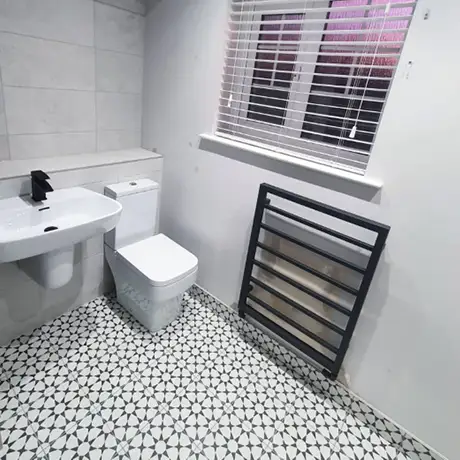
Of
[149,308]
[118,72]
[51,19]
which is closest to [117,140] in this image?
[118,72]

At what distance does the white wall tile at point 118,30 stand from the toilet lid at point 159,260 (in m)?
1.10

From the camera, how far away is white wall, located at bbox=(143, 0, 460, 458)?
3.59 ft

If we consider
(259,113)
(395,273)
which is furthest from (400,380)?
(259,113)

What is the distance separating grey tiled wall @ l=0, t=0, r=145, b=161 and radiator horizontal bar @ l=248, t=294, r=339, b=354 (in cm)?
129

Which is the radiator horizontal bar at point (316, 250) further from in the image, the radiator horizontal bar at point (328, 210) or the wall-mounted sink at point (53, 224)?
the wall-mounted sink at point (53, 224)

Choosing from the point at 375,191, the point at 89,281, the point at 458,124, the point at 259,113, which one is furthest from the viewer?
the point at 89,281

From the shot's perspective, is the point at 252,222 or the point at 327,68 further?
the point at 252,222

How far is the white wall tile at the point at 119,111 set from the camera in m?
1.83

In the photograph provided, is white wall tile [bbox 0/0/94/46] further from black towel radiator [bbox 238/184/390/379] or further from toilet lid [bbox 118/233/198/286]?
black towel radiator [bbox 238/184/390/379]

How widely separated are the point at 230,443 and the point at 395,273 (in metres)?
0.99

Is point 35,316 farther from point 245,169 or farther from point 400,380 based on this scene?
point 400,380

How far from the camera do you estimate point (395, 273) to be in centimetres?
130

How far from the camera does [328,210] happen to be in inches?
52.7

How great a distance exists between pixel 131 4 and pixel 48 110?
75 centimetres
